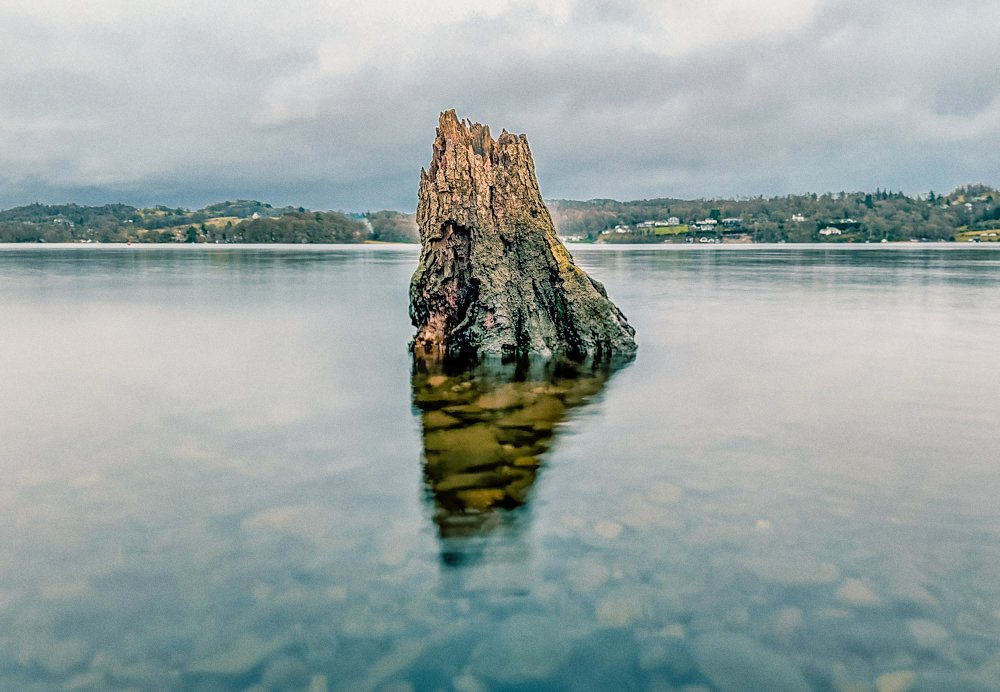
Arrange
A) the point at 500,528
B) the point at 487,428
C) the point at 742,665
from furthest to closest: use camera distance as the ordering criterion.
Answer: the point at 487,428
the point at 500,528
the point at 742,665

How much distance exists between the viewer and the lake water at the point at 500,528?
555 cm

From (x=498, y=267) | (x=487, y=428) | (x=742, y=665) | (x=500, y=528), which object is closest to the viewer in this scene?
(x=742, y=665)

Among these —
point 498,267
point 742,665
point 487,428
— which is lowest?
point 742,665

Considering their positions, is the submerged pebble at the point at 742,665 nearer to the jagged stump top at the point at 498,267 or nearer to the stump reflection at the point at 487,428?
the stump reflection at the point at 487,428

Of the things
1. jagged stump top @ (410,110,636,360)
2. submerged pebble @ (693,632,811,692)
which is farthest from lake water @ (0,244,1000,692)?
jagged stump top @ (410,110,636,360)

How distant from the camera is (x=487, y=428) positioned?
1198 centimetres

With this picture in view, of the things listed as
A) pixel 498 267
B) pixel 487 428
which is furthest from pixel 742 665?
pixel 498 267

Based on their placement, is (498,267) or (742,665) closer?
(742,665)

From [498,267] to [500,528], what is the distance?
11.6 m

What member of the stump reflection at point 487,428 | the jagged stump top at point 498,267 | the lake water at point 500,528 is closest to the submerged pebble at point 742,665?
the lake water at point 500,528

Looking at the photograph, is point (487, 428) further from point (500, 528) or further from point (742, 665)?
point (742, 665)

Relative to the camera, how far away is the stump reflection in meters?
8.47

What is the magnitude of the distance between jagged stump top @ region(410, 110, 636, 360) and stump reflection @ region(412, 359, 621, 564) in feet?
4.99

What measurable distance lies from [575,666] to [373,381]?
12082 millimetres
